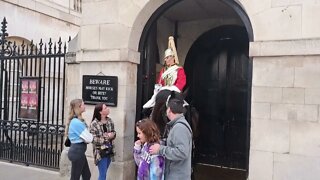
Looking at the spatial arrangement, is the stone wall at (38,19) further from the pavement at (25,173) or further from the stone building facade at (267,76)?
the stone building facade at (267,76)

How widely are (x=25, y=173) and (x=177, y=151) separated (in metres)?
4.92

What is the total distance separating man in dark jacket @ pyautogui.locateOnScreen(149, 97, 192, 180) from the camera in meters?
3.61

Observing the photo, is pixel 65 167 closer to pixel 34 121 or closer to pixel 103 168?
pixel 103 168

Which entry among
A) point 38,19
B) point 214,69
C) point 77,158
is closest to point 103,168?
point 77,158

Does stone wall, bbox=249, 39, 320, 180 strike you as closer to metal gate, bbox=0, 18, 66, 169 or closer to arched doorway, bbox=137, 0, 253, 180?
arched doorway, bbox=137, 0, 253, 180

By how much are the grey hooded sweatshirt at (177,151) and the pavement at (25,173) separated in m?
3.78

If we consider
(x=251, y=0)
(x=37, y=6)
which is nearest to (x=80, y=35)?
(x=251, y=0)

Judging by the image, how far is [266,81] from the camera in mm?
4969

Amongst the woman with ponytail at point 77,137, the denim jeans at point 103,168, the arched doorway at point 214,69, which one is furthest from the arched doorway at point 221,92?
the woman with ponytail at point 77,137

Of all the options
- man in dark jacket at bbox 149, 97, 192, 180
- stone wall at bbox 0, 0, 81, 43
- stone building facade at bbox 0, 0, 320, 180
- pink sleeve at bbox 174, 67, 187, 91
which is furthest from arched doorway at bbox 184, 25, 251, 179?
stone wall at bbox 0, 0, 81, 43

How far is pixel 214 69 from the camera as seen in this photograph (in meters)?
8.80

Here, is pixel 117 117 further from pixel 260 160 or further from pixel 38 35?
pixel 38 35

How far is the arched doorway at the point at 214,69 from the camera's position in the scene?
27.5ft

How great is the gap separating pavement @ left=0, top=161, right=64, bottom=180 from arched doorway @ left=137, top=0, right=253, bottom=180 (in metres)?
3.48
